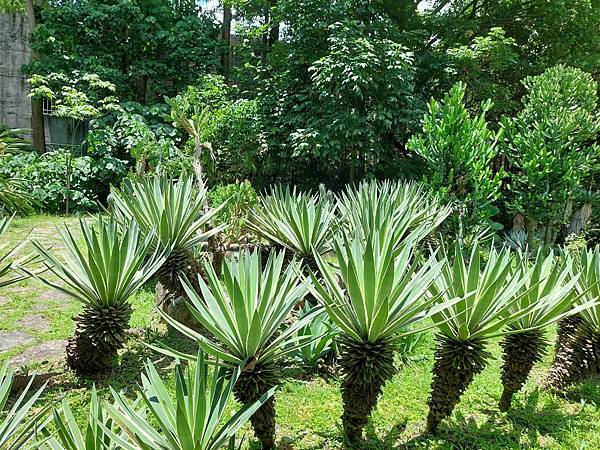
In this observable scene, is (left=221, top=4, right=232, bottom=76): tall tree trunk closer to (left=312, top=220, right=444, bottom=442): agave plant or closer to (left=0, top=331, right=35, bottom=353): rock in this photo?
(left=0, top=331, right=35, bottom=353): rock

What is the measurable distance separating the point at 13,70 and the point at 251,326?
16.4 m

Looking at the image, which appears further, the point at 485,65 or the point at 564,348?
the point at 485,65

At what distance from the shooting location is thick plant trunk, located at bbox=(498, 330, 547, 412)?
2.22 meters

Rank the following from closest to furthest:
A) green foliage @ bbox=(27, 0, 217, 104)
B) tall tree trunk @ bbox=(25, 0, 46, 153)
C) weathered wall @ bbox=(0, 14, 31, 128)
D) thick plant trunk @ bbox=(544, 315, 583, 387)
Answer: thick plant trunk @ bbox=(544, 315, 583, 387)
green foliage @ bbox=(27, 0, 217, 104)
tall tree trunk @ bbox=(25, 0, 46, 153)
weathered wall @ bbox=(0, 14, 31, 128)

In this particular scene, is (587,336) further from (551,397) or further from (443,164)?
(443,164)

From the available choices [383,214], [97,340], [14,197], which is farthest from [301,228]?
[14,197]

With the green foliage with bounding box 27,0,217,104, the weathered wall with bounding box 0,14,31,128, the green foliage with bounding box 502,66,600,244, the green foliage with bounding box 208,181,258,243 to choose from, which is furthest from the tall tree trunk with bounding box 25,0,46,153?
the green foliage with bounding box 502,66,600,244

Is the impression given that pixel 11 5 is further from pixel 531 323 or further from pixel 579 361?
pixel 579 361

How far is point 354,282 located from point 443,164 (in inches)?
201

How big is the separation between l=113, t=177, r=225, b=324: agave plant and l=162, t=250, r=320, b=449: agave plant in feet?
3.78

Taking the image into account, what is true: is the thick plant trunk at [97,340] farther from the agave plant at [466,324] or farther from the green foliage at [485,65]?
the green foliage at [485,65]

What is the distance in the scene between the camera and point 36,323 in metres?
3.77

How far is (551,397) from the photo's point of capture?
273 cm

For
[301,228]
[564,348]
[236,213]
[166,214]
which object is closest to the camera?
[564,348]
